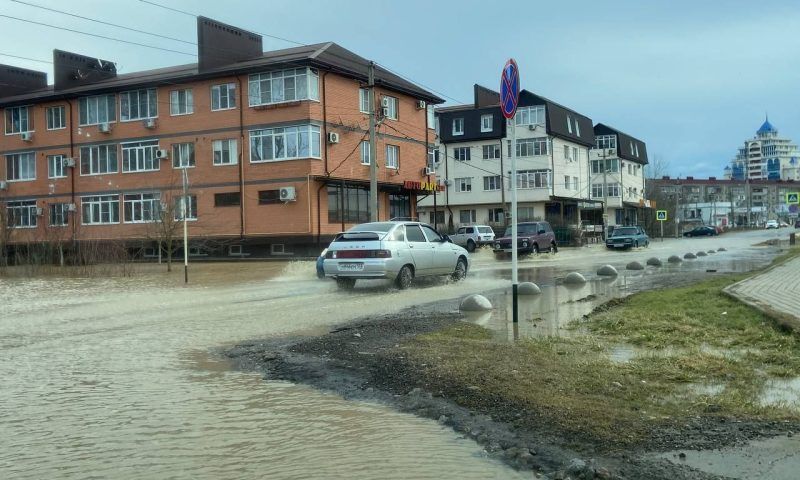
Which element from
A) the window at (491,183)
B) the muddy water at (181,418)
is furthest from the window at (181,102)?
the window at (491,183)

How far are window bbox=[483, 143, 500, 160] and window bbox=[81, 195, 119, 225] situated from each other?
3377 centimetres

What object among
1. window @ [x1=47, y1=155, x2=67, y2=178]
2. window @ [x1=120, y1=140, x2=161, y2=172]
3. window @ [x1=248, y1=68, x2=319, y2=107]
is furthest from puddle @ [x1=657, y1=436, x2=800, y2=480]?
window @ [x1=47, y1=155, x2=67, y2=178]

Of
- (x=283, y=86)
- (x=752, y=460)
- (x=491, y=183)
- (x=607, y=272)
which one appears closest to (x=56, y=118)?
(x=283, y=86)

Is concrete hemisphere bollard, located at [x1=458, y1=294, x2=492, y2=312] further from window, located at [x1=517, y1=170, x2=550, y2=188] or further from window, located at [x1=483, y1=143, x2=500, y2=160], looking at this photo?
window, located at [x1=483, y1=143, x2=500, y2=160]

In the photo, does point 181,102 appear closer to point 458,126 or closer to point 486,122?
point 458,126

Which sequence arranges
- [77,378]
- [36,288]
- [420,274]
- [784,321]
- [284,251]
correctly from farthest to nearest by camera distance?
[284,251] < [36,288] < [420,274] < [784,321] < [77,378]

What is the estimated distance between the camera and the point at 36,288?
20.8 m

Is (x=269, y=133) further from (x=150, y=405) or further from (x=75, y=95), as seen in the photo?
(x=150, y=405)

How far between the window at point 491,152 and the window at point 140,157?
32299mm

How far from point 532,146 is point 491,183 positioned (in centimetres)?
506

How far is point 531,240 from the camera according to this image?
35031 millimetres

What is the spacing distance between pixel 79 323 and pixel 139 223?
99.3ft

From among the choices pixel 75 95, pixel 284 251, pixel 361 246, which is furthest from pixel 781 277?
→ pixel 75 95

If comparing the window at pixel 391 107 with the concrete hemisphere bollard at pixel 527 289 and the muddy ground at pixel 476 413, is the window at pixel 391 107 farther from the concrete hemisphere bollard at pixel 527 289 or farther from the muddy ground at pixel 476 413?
the muddy ground at pixel 476 413
